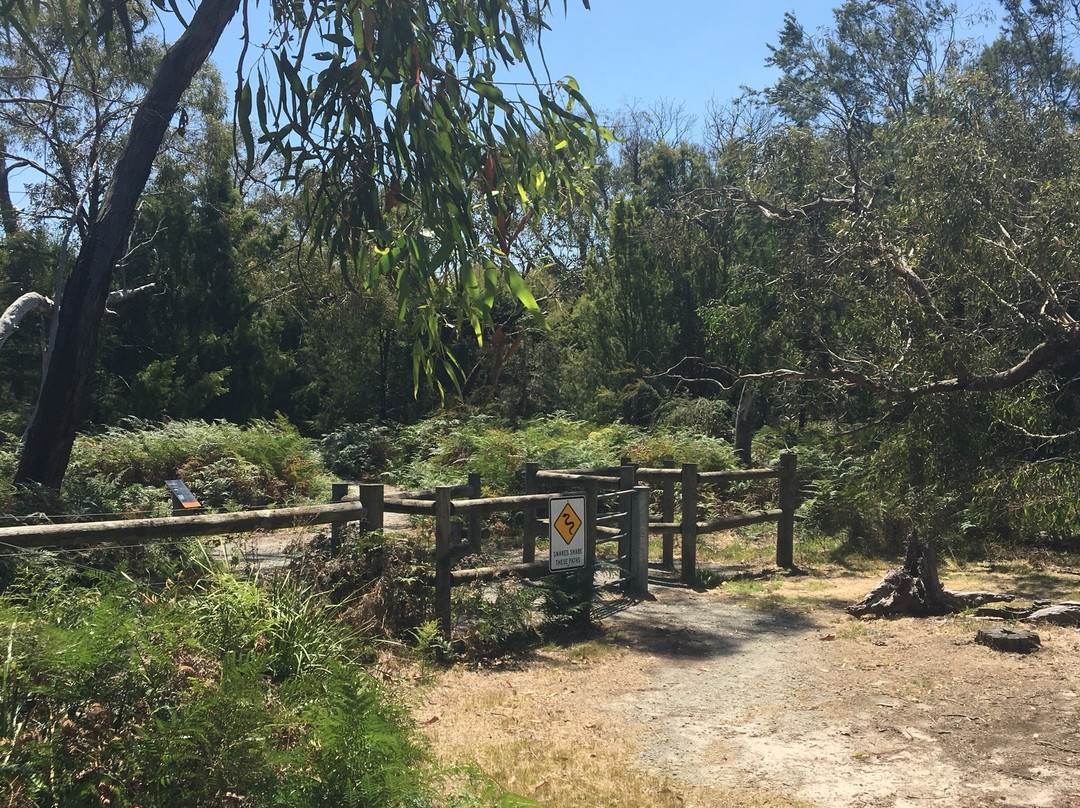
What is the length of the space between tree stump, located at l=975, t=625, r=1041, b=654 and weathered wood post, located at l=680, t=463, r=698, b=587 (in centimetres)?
408

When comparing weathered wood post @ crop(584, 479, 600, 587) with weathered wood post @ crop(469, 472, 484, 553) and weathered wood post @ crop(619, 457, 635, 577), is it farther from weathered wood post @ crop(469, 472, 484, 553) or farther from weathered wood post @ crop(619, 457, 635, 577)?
weathered wood post @ crop(469, 472, 484, 553)

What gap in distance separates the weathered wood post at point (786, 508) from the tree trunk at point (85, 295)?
7.92 m

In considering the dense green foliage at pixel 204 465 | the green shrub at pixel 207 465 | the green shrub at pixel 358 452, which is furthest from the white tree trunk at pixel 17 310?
the green shrub at pixel 358 452

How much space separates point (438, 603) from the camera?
7.03 metres

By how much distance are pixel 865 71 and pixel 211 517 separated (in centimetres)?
3184

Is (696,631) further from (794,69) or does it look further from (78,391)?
(794,69)

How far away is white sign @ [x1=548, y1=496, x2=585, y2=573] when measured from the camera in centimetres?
792

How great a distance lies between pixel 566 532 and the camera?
26.3 ft

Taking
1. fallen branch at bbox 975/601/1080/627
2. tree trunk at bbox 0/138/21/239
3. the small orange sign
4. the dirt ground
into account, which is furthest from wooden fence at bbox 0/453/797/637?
tree trunk at bbox 0/138/21/239

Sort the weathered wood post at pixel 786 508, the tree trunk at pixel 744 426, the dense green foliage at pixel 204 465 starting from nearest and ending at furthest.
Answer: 1. the weathered wood post at pixel 786 508
2. the dense green foliage at pixel 204 465
3. the tree trunk at pixel 744 426

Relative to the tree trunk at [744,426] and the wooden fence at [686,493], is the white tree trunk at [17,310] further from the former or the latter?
the tree trunk at [744,426]

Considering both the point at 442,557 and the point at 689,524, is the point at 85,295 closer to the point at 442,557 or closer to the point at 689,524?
the point at 442,557

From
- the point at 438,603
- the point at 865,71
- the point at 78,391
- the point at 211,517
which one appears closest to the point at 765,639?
the point at 438,603

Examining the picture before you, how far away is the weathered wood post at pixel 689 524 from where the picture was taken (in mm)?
10711
